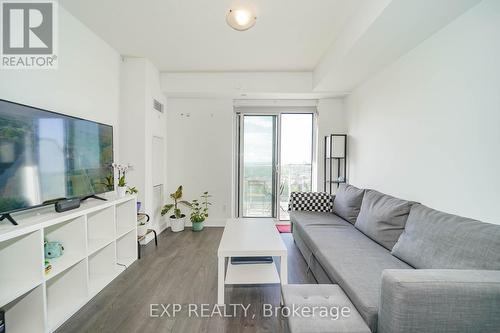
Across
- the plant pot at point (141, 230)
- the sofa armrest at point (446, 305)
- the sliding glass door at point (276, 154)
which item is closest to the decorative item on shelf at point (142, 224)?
the plant pot at point (141, 230)

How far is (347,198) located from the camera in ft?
9.38

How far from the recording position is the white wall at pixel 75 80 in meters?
1.76

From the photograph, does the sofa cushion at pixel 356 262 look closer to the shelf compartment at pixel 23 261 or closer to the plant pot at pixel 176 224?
the shelf compartment at pixel 23 261

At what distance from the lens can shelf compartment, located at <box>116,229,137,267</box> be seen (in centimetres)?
259

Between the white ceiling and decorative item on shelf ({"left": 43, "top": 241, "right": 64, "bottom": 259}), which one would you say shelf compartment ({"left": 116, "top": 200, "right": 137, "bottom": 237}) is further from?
the white ceiling

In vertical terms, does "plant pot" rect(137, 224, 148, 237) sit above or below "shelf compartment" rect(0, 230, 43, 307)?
below

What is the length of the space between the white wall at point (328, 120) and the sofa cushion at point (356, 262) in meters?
1.70

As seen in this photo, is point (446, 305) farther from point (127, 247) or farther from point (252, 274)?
point (127, 247)

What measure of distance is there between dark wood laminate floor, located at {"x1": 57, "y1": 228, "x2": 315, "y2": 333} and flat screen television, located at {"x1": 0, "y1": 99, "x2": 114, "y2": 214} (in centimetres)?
96

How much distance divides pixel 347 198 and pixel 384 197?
612 millimetres

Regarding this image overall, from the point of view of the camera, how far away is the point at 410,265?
164cm

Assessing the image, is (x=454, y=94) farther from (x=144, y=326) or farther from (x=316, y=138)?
(x=144, y=326)

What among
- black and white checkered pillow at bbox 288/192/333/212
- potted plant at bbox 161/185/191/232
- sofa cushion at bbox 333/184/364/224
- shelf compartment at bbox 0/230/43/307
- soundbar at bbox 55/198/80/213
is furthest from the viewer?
potted plant at bbox 161/185/191/232

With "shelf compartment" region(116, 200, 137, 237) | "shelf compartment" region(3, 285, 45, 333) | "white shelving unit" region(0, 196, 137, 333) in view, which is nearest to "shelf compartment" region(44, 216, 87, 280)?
"white shelving unit" region(0, 196, 137, 333)
